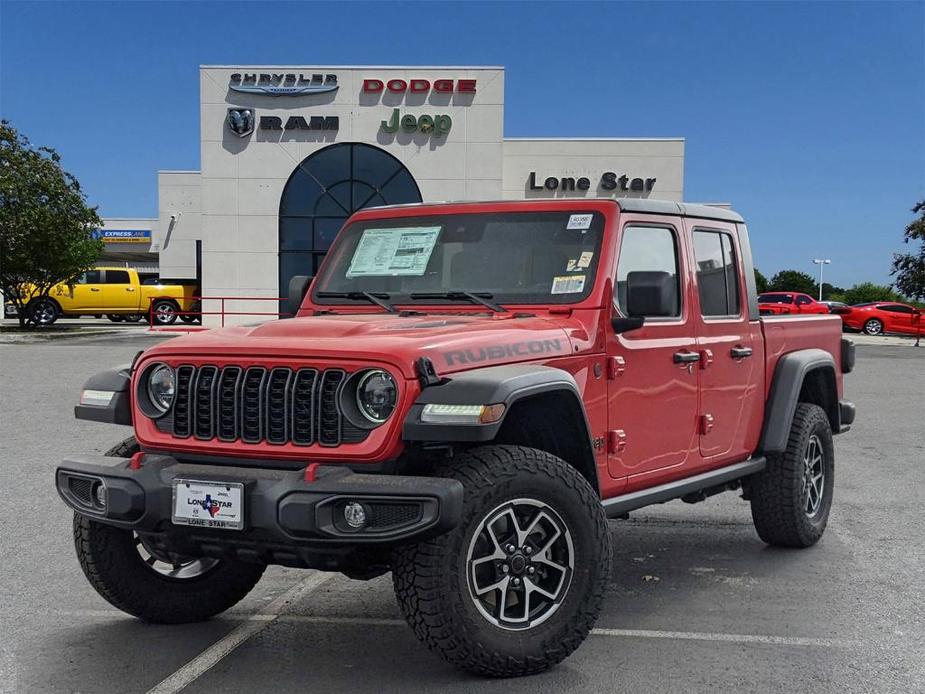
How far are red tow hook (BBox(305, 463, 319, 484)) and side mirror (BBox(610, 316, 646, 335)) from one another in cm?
165

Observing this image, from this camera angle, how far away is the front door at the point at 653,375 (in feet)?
16.5

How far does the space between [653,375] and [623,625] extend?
3.84 ft

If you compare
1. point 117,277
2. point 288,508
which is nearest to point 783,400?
point 288,508

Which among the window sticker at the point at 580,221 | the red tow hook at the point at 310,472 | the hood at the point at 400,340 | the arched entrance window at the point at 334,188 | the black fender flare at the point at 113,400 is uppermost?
the arched entrance window at the point at 334,188

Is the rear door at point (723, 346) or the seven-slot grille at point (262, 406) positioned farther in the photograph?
the rear door at point (723, 346)

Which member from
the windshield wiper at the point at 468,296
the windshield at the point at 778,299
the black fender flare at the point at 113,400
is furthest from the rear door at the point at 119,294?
the black fender flare at the point at 113,400

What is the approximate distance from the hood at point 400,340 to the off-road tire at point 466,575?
16.2 inches

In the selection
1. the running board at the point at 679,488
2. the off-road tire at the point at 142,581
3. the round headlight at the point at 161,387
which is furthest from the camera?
the running board at the point at 679,488

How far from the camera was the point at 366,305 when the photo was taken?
5.48m

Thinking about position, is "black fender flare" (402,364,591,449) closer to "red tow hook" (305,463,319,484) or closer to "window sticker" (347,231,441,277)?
"red tow hook" (305,463,319,484)

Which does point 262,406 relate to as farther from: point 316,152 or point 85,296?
point 85,296

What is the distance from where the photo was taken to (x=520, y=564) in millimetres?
4238

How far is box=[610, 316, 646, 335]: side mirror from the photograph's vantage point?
→ 499cm

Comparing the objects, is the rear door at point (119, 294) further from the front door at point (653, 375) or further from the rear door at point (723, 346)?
the front door at point (653, 375)
